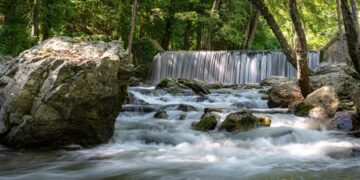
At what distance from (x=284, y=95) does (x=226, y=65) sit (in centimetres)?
1028

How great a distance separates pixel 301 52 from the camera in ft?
33.0

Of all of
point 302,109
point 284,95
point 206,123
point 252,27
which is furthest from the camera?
point 252,27

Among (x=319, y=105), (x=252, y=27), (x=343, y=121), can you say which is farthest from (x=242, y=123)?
(x=252, y=27)

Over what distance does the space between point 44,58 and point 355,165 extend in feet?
16.7

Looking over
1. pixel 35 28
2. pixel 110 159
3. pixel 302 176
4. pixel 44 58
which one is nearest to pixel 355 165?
pixel 302 176

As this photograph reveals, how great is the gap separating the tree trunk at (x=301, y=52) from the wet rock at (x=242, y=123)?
8.21ft

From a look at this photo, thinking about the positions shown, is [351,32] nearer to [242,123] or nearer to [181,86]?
[242,123]

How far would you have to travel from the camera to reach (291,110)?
1014cm

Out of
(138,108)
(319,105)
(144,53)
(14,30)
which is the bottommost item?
(138,108)

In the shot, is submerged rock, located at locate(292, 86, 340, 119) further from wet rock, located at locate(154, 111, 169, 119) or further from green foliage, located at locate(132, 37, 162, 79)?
green foliage, located at locate(132, 37, 162, 79)

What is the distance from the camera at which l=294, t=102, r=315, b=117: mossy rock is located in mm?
9598

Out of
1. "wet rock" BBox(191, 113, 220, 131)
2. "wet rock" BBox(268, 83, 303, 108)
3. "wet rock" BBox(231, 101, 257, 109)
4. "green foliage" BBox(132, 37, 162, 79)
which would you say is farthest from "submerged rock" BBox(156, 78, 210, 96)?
"green foliage" BBox(132, 37, 162, 79)

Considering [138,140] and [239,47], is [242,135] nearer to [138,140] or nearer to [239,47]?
[138,140]

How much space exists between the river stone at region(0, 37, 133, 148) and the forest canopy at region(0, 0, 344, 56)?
852 centimetres
